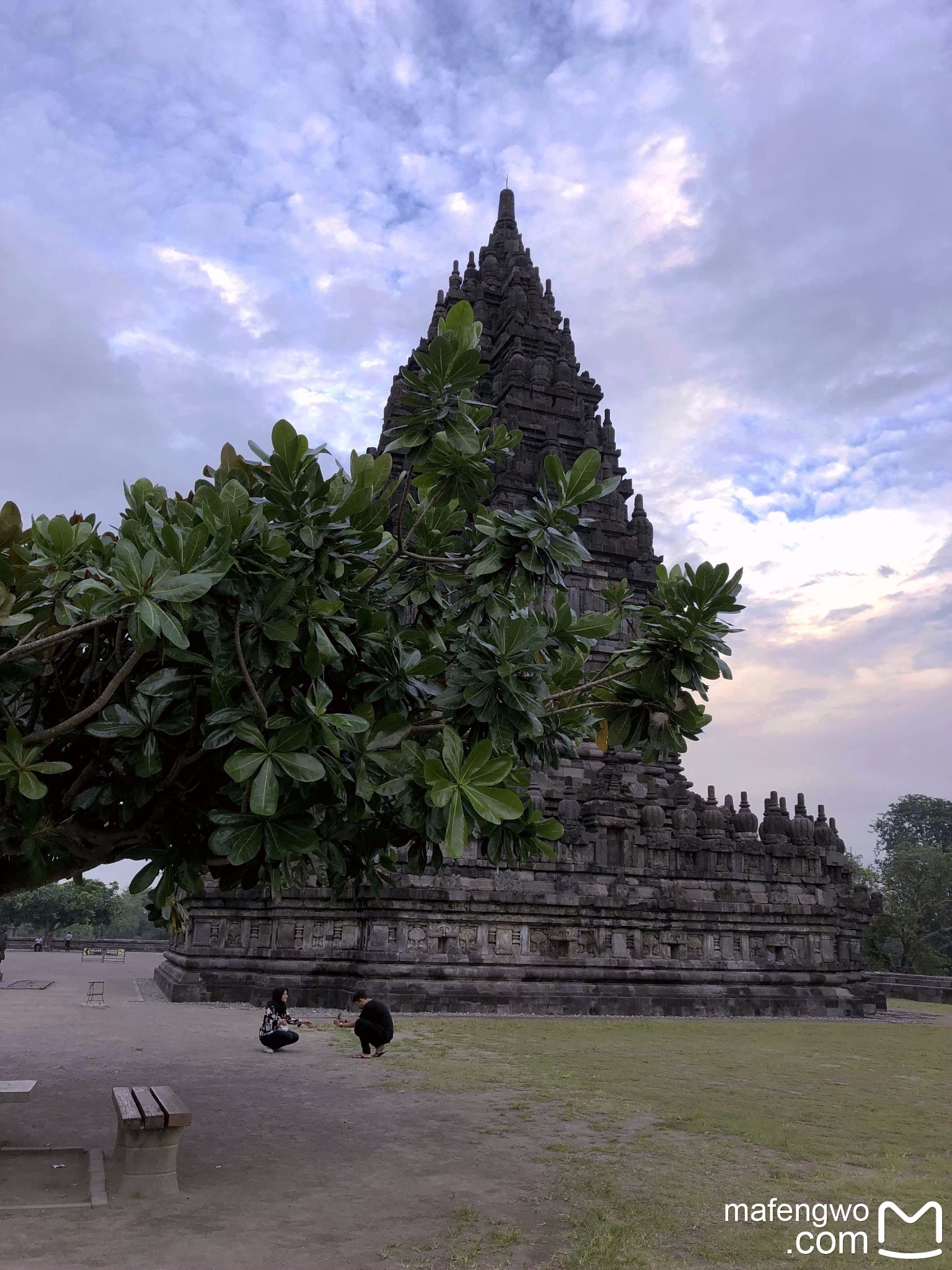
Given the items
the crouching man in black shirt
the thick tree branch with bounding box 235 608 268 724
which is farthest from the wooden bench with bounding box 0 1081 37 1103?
the crouching man in black shirt

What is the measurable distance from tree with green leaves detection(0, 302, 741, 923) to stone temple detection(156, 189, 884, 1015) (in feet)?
44.2

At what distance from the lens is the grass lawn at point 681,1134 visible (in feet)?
20.0

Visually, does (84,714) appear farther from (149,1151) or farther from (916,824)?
(916,824)

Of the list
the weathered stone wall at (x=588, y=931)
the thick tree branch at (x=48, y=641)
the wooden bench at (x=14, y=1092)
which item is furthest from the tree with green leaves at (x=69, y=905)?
the thick tree branch at (x=48, y=641)

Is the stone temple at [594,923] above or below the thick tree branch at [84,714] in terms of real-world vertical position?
below

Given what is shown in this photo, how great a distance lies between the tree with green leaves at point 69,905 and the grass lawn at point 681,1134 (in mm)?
62809

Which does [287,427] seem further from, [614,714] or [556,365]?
[556,365]

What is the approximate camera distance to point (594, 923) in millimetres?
22547

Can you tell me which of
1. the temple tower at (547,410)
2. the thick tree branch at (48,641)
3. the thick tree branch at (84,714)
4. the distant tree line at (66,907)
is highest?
the temple tower at (547,410)

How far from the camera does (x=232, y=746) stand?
734 cm

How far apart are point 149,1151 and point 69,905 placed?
74.6m

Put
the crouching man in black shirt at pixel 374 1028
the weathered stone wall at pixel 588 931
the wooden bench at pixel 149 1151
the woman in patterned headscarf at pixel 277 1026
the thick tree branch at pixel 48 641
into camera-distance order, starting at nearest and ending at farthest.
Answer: the thick tree branch at pixel 48 641 < the wooden bench at pixel 149 1151 < the crouching man in black shirt at pixel 374 1028 < the woman in patterned headscarf at pixel 277 1026 < the weathered stone wall at pixel 588 931

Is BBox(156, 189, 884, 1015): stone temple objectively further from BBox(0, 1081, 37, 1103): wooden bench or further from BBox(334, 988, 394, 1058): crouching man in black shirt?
BBox(0, 1081, 37, 1103): wooden bench

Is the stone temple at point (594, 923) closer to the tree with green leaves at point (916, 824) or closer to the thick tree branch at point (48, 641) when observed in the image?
the thick tree branch at point (48, 641)
